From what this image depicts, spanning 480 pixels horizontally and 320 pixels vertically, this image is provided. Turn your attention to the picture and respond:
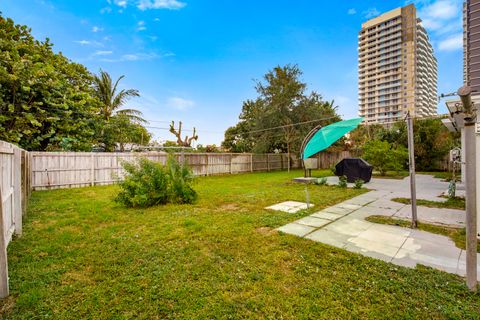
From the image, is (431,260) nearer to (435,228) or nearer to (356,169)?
(435,228)

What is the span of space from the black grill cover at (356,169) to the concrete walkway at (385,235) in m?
4.45

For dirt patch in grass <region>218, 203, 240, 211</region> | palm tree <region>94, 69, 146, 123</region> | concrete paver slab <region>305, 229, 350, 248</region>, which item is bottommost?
concrete paver slab <region>305, 229, 350, 248</region>

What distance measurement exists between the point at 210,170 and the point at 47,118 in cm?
810

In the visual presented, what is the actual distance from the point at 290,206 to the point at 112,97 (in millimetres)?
15991

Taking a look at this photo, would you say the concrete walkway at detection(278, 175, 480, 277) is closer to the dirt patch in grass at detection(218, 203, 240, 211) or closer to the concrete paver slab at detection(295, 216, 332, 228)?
the concrete paver slab at detection(295, 216, 332, 228)

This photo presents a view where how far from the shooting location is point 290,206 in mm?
5246

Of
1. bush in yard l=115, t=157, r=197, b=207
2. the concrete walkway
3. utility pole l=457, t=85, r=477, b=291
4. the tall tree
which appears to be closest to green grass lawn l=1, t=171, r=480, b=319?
utility pole l=457, t=85, r=477, b=291

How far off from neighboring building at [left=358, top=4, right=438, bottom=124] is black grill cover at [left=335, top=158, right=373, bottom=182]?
52.5 meters

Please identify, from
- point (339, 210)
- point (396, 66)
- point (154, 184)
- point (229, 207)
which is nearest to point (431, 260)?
point (339, 210)

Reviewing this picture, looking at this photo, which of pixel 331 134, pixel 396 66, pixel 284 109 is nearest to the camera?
pixel 331 134

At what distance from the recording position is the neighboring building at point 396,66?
5525 cm

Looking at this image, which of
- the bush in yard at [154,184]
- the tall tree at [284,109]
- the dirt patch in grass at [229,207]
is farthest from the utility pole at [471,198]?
the tall tree at [284,109]

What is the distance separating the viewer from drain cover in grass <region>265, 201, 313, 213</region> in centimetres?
→ 494

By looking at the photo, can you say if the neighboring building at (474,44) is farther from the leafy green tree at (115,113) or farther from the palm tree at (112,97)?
the palm tree at (112,97)
